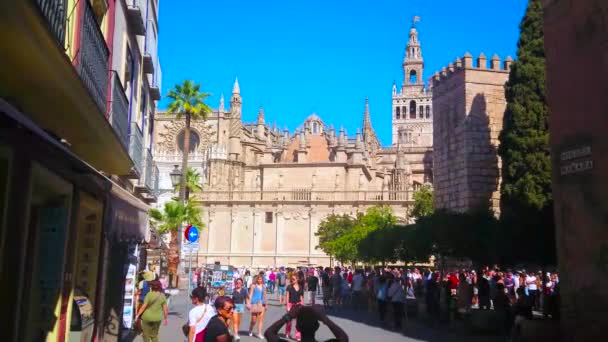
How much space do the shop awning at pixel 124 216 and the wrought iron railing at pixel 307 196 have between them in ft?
158

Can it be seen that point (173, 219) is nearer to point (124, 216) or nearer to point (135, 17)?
point (135, 17)

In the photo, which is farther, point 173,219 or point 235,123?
point 235,123

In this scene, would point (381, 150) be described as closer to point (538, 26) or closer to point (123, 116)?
point (538, 26)

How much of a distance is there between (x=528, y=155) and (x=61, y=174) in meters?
16.6

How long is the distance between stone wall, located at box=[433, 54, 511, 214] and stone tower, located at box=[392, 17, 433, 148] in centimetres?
7806

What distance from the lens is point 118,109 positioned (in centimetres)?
1071

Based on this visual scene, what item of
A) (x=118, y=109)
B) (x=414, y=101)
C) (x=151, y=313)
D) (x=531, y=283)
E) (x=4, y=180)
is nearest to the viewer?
(x=4, y=180)

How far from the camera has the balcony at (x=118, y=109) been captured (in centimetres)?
1027

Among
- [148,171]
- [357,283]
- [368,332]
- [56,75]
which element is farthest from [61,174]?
[357,283]

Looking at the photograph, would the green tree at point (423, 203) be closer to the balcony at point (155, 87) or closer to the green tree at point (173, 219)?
the green tree at point (173, 219)

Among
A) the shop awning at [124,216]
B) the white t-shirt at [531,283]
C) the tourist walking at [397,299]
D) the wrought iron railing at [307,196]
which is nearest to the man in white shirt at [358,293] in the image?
the white t-shirt at [531,283]

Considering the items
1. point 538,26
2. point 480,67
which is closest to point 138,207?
point 538,26

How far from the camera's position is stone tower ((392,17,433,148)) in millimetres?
107562

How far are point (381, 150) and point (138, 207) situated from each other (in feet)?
257
